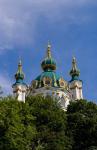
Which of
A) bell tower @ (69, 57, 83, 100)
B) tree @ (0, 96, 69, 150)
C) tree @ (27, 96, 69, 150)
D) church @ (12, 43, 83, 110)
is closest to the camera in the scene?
tree @ (0, 96, 69, 150)

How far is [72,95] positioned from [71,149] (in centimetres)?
3880

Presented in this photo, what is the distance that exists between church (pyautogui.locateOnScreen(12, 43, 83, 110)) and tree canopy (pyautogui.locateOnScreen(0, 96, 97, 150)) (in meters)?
27.7

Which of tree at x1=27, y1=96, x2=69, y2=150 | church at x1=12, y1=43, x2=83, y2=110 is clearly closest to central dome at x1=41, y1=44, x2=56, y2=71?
church at x1=12, y1=43, x2=83, y2=110

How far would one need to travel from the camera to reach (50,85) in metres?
73.4

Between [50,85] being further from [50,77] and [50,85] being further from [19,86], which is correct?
[19,86]

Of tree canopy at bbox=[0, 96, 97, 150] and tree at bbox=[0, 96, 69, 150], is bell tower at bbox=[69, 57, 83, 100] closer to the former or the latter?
tree canopy at bbox=[0, 96, 97, 150]

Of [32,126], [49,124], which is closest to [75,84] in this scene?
[49,124]

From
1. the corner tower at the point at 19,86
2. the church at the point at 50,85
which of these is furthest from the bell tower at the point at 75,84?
the corner tower at the point at 19,86

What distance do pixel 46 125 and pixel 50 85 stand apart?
33.8 metres

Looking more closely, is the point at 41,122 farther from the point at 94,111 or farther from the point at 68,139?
the point at 94,111

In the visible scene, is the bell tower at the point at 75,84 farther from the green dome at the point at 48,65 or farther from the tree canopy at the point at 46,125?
the tree canopy at the point at 46,125

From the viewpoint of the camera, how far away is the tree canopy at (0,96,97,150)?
34688 mm

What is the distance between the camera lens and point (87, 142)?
3944 centimetres

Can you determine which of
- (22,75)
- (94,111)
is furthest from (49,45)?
(94,111)
